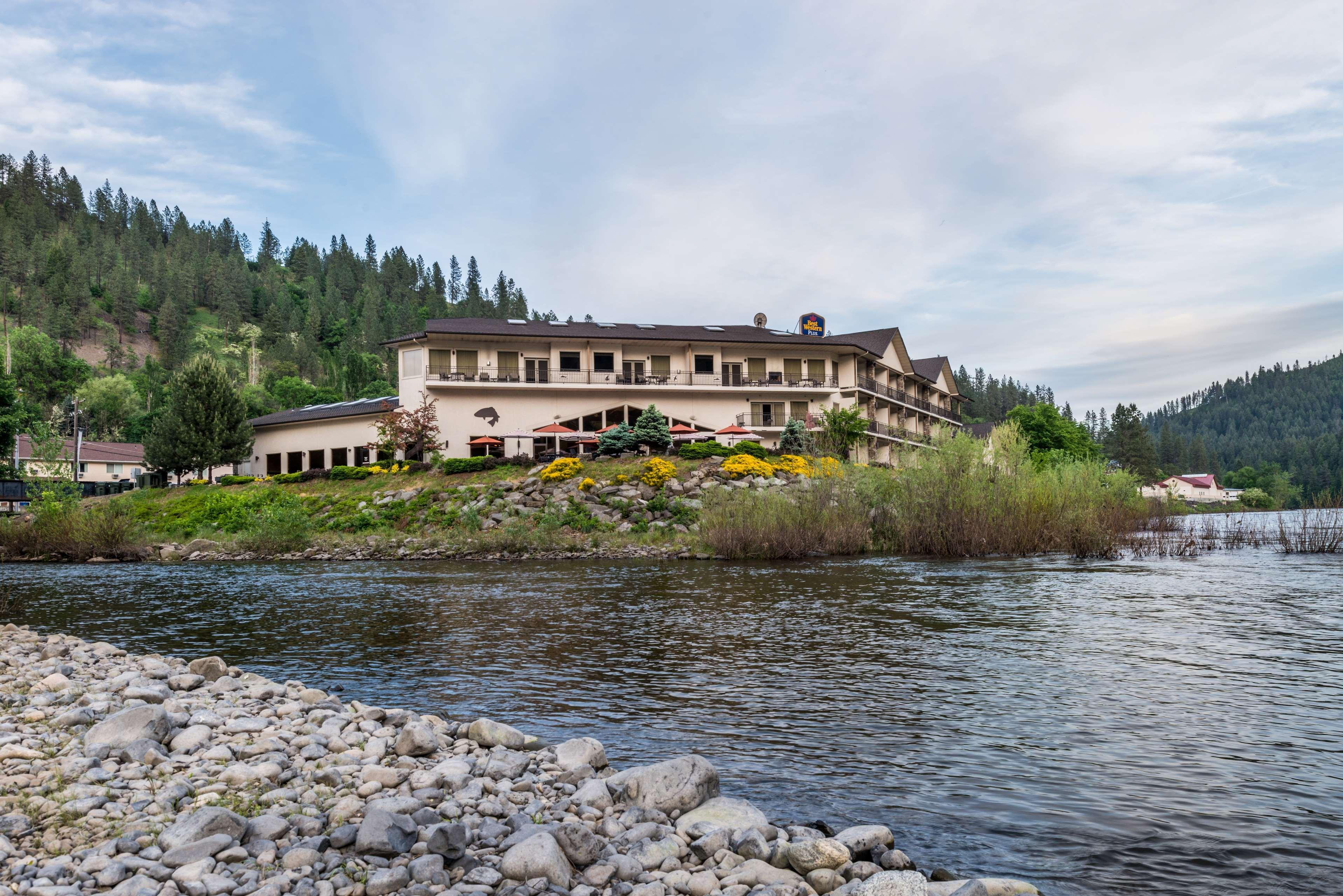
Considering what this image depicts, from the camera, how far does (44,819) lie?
4148 millimetres

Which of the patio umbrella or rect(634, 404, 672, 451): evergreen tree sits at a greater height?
the patio umbrella

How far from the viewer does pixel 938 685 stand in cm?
791

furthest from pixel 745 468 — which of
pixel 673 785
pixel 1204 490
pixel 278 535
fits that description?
pixel 1204 490

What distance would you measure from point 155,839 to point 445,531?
27.2 metres

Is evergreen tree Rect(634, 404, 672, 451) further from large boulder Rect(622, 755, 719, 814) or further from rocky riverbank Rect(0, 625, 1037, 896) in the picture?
large boulder Rect(622, 755, 719, 814)

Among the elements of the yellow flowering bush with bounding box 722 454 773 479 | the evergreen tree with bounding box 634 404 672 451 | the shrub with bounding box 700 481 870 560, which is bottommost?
the shrub with bounding box 700 481 870 560

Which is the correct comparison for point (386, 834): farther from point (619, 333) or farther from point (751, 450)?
point (619, 333)

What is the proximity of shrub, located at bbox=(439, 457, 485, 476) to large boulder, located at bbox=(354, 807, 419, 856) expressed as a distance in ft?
112

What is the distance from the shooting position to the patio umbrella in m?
42.3

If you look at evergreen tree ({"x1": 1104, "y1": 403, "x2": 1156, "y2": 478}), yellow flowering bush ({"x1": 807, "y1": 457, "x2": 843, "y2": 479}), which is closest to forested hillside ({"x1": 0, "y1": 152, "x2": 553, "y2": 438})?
yellow flowering bush ({"x1": 807, "y1": 457, "x2": 843, "y2": 479})

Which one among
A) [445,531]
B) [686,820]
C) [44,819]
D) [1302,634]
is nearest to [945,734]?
[686,820]

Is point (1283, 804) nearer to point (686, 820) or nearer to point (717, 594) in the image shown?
point (686, 820)

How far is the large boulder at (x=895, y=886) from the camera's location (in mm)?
3543

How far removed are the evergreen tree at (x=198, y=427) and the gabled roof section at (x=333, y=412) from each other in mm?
3449
